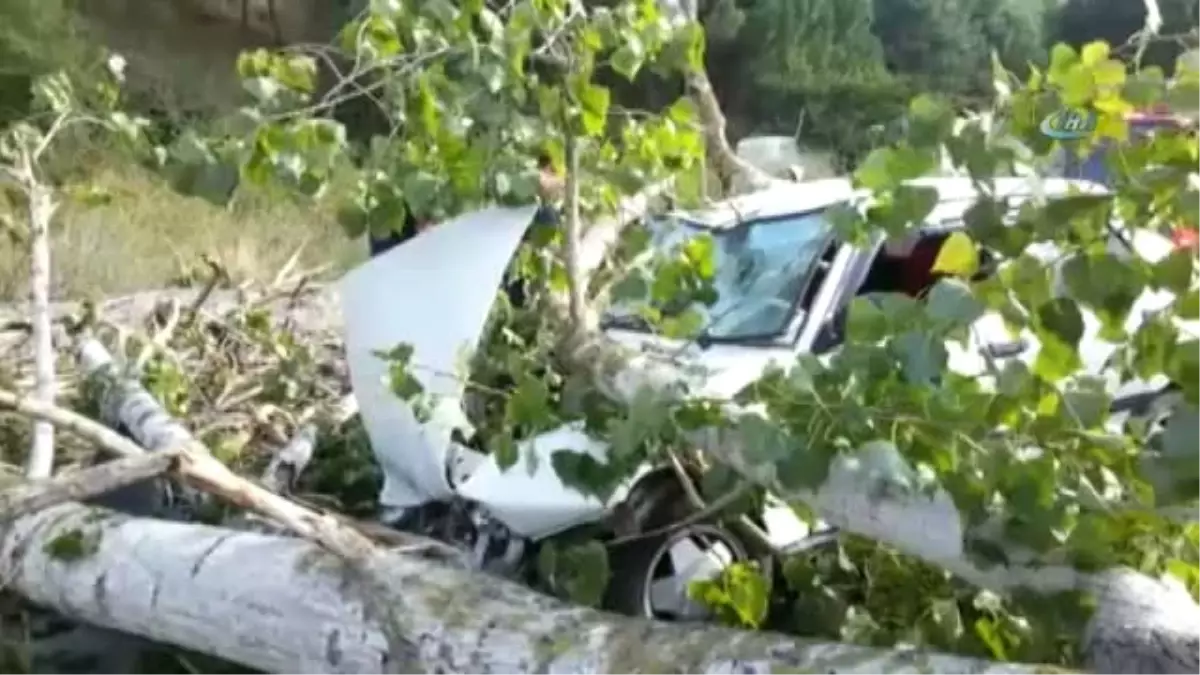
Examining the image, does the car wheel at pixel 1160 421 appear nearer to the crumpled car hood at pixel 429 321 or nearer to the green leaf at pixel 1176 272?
the green leaf at pixel 1176 272

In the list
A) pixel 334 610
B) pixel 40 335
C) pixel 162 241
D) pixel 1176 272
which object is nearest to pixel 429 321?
pixel 334 610

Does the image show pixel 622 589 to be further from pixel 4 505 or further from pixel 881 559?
pixel 4 505

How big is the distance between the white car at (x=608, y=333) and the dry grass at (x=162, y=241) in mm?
3469

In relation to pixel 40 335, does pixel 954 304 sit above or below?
above

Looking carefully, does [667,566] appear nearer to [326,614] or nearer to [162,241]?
[326,614]

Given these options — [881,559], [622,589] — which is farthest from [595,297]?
[881,559]

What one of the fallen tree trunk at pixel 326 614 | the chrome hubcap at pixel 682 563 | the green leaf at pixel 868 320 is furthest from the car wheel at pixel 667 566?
the green leaf at pixel 868 320

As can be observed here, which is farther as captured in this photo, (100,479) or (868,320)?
(100,479)

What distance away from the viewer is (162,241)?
27.3 feet

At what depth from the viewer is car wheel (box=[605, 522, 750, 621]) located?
3400 millimetres

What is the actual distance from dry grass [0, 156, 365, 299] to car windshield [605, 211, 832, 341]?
3279mm

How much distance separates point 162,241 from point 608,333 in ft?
16.2

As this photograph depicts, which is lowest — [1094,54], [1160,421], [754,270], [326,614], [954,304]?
[754,270]

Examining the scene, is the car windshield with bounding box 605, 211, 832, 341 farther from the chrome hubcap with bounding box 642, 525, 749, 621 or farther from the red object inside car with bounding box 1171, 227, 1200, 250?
the red object inside car with bounding box 1171, 227, 1200, 250
